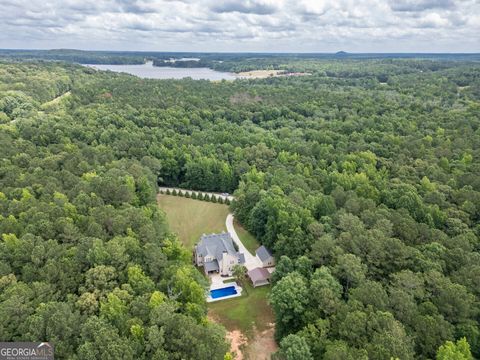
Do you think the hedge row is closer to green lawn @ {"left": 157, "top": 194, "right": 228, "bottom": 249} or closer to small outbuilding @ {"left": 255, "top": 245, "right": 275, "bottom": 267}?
green lawn @ {"left": 157, "top": 194, "right": 228, "bottom": 249}

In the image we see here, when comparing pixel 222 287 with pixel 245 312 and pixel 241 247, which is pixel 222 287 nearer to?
pixel 245 312

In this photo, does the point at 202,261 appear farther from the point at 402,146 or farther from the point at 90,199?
the point at 402,146

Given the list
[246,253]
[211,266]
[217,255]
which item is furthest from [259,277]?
[246,253]

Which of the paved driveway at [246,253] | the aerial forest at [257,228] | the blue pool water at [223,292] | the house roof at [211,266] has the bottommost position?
the blue pool water at [223,292]

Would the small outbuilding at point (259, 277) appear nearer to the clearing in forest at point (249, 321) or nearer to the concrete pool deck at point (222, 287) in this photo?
the clearing in forest at point (249, 321)

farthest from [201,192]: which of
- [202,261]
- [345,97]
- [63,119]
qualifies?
[345,97]

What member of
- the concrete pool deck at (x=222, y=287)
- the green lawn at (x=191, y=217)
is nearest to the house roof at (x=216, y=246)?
the concrete pool deck at (x=222, y=287)

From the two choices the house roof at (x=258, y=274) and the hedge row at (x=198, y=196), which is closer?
the house roof at (x=258, y=274)
